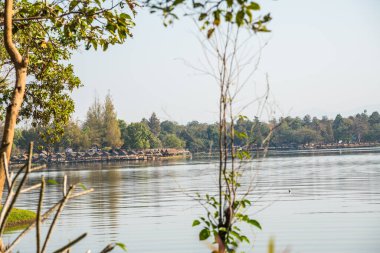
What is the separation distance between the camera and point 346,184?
1453 inches

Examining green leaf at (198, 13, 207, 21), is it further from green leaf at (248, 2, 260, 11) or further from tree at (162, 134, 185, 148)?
tree at (162, 134, 185, 148)

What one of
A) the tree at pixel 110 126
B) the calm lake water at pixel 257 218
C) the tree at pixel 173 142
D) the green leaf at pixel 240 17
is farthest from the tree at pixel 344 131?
the green leaf at pixel 240 17

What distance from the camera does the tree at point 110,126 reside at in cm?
13388

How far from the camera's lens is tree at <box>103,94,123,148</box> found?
134 meters

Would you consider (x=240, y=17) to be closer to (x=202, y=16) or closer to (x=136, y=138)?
(x=202, y=16)

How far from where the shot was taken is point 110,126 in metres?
133

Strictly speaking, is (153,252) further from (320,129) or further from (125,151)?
(320,129)

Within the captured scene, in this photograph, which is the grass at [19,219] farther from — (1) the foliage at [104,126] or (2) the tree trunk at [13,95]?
(1) the foliage at [104,126]

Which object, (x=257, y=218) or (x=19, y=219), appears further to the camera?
(x=19, y=219)

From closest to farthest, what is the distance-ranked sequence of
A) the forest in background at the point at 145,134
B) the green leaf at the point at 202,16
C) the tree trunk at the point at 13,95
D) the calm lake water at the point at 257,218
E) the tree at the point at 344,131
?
the green leaf at the point at 202,16 < the tree trunk at the point at 13,95 < the calm lake water at the point at 257,218 < the forest in background at the point at 145,134 < the tree at the point at 344,131

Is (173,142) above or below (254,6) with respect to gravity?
above

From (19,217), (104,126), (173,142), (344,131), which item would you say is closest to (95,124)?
(104,126)

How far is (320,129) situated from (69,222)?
168388 mm

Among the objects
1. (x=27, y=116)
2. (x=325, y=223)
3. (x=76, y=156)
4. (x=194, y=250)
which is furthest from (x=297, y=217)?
(x=76, y=156)
